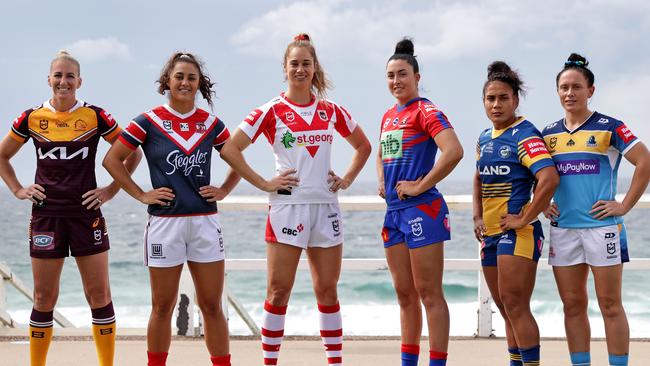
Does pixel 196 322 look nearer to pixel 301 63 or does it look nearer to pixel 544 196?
pixel 301 63

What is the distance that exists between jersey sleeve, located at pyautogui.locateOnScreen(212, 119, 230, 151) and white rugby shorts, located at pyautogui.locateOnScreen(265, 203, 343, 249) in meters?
0.45

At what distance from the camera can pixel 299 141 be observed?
429 centimetres

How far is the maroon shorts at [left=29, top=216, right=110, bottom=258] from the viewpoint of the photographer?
436 cm

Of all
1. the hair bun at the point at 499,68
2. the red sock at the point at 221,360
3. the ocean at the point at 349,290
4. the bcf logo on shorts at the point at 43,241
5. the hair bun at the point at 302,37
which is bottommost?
the ocean at the point at 349,290

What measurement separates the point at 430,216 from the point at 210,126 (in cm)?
125

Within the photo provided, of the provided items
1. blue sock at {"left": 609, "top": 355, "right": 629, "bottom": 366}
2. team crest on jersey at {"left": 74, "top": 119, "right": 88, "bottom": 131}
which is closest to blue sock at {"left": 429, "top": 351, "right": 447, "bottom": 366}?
blue sock at {"left": 609, "top": 355, "right": 629, "bottom": 366}

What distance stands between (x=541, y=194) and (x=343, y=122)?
3.76 feet

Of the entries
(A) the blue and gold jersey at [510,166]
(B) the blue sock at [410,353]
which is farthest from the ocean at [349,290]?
(A) the blue and gold jersey at [510,166]

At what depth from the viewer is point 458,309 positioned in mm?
16094

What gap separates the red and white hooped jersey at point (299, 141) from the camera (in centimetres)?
429

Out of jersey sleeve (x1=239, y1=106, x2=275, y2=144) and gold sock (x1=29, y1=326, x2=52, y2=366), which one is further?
gold sock (x1=29, y1=326, x2=52, y2=366)

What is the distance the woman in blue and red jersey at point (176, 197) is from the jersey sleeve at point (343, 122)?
2.28 ft

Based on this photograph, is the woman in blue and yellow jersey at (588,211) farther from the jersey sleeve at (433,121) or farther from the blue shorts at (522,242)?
the jersey sleeve at (433,121)

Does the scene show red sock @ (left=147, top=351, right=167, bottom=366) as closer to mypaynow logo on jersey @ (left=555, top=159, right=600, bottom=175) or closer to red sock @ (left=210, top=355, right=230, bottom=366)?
red sock @ (left=210, top=355, right=230, bottom=366)
